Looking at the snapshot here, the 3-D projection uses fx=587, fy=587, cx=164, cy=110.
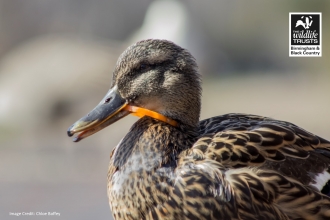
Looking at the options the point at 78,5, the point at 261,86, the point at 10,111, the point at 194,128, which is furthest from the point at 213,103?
the point at 194,128

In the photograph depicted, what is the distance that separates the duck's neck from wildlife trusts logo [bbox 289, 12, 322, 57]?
15.3 feet

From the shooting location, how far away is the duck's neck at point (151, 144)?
2.60 m

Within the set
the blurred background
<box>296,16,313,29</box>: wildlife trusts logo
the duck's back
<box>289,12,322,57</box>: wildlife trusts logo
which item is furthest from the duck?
<box>296,16,313,29</box>: wildlife trusts logo

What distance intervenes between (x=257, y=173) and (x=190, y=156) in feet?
0.98

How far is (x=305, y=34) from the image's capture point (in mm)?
7500

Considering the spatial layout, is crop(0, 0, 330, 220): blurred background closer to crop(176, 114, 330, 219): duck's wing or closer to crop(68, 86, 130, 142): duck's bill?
crop(68, 86, 130, 142): duck's bill

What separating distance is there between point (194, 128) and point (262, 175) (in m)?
0.44

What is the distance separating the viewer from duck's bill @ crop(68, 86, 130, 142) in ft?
8.63

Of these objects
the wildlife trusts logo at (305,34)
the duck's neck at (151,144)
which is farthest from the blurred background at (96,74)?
the duck's neck at (151,144)

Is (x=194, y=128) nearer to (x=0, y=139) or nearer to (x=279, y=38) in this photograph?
(x=0, y=139)

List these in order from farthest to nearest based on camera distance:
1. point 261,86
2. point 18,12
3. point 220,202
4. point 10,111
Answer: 1. point 18,12
2. point 261,86
3. point 10,111
4. point 220,202

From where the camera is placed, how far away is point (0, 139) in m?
7.65

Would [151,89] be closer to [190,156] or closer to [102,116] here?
Result: [102,116]

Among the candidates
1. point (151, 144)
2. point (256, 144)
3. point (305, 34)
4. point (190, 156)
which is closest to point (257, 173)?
point (256, 144)
